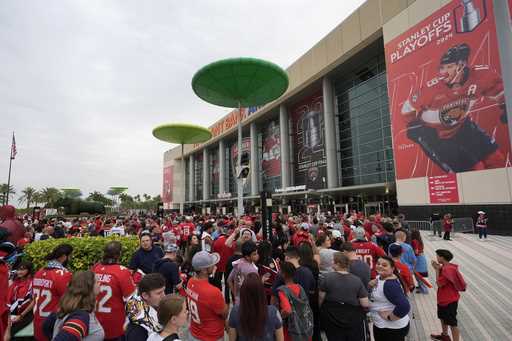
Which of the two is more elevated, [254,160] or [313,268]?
[254,160]

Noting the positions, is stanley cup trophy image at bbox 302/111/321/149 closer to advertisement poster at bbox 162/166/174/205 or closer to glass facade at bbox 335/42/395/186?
glass facade at bbox 335/42/395/186

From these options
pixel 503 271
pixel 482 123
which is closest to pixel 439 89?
pixel 482 123

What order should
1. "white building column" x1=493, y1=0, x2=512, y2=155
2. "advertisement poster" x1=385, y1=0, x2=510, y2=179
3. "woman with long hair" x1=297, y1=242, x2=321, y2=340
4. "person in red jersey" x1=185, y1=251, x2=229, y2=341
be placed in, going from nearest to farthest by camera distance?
1. "person in red jersey" x1=185, y1=251, x2=229, y2=341
2. "white building column" x1=493, y1=0, x2=512, y2=155
3. "woman with long hair" x1=297, y1=242, x2=321, y2=340
4. "advertisement poster" x1=385, y1=0, x2=510, y2=179

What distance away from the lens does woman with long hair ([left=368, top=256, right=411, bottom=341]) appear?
2857 mm

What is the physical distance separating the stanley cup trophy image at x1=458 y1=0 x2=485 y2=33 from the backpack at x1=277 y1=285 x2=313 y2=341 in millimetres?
22003

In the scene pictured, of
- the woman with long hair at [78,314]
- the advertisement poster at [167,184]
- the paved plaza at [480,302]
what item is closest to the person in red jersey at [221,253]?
the woman with long hair at [78,314]

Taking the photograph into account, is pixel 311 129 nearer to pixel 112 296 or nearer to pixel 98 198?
pixel 112 296

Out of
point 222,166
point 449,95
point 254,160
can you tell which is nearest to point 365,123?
point 449,95

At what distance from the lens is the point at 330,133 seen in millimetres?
30094

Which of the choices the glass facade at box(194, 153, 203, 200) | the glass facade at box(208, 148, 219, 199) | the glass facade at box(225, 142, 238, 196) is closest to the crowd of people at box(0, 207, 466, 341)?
the glass facade at box(225, 142, 238, 196)

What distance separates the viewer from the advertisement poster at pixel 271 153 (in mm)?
39484

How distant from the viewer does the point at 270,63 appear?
33.3ft

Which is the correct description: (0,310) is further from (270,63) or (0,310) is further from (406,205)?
(406,205)

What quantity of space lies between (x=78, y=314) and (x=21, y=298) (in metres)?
2.80
